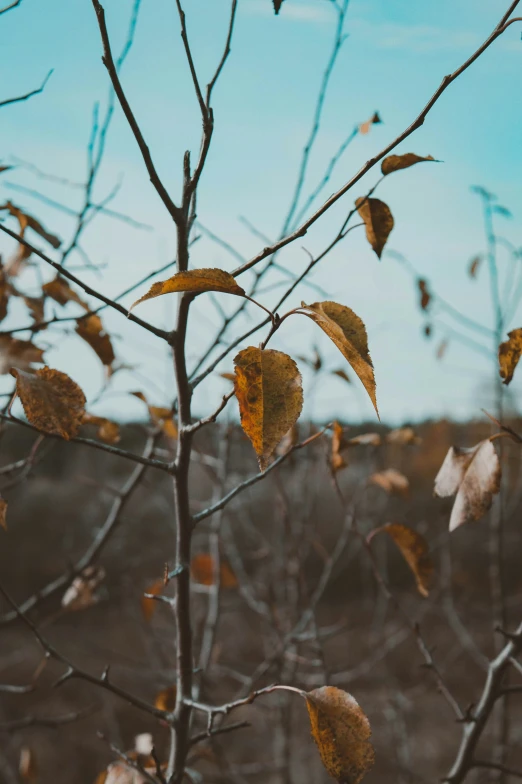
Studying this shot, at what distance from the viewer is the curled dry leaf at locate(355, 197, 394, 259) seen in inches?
19.1

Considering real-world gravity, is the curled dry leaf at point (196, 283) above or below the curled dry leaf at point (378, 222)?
below

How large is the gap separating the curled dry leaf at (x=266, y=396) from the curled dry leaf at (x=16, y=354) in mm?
164

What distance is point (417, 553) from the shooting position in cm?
57

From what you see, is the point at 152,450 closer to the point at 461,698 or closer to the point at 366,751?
the point at 366,751

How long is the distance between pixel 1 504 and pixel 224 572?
2.30 feet

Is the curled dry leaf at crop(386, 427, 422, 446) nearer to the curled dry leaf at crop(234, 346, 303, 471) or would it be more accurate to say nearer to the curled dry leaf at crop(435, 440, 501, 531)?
the curled dry leaf at crop(435, 440, 501, 531)

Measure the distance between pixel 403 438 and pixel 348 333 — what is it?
551 mm

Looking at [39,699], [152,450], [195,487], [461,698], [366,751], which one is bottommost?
[39,699]

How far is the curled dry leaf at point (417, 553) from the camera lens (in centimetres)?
56

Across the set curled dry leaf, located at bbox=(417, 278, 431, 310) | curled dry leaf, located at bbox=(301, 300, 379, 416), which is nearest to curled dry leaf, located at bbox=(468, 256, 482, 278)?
curled dry leaf, located at bbox=(417, 278, 431, 310)

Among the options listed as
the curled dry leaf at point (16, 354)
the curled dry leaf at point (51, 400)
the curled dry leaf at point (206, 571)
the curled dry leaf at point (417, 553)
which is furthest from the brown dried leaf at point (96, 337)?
the curled dry leaf at point (206, 571)

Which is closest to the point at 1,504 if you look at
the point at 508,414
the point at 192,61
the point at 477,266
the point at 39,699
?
the point at 192,61

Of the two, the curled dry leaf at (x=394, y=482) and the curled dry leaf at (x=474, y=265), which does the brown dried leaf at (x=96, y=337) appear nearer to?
the curled dry leaf at (x=394, y=482)

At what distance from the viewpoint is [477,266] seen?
49.9 inches
